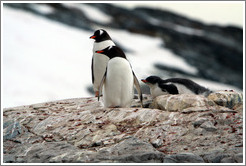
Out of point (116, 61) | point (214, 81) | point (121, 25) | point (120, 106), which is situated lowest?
point (214, 81)

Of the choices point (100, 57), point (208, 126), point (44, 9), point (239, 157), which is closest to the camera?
point (239, 157)

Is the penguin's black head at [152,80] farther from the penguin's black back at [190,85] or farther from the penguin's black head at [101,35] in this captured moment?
the penguin's black head at [101,35]

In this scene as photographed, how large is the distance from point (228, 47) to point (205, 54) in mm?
2044

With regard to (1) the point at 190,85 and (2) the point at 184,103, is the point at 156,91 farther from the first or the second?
(2) the point at 184,103

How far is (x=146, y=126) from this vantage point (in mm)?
4871

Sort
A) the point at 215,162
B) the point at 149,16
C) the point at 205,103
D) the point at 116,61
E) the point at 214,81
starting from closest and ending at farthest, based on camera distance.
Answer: the point at 215,162, the point at 205,103, the point at 116,61, the point at 214,81, the point at 149,16

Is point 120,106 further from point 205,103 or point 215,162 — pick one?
point 215,162

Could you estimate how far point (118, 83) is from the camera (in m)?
5.55

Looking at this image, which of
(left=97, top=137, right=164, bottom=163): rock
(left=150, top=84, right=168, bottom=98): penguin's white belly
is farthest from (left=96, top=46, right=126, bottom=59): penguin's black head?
(left=97, top=137, right=164, bottom=163): rock

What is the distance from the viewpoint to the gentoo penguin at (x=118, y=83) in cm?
555

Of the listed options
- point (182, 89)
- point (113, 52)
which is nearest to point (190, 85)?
point (182, 89)

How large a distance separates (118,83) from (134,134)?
1093mm

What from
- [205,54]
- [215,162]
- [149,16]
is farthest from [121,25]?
[215,162]

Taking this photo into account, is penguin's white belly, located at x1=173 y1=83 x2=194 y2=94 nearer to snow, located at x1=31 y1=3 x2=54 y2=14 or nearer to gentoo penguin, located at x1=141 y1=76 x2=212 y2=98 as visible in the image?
gentoo penguin, located at x1=141 y1=76 x2=212 y2=98
